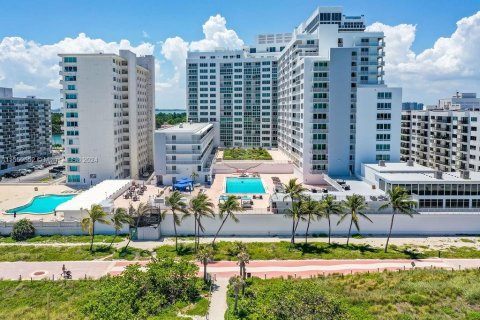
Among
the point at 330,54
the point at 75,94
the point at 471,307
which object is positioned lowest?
the point at 471,307

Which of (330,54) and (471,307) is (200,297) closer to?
(471,307)

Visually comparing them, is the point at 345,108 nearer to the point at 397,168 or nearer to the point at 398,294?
the point at 397,168

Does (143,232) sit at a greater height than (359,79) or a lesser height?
lesser

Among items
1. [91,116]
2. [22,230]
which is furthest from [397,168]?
[91,116]

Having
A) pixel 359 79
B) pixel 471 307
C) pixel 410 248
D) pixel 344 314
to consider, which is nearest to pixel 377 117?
pixel 359 79

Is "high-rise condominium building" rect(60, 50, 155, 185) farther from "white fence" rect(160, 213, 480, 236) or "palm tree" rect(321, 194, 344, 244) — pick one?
"palm tree" rect(321, 194, 344, 244)

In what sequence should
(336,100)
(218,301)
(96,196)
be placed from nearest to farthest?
1. (218,301)
2. (96,196)
3. (336,100)

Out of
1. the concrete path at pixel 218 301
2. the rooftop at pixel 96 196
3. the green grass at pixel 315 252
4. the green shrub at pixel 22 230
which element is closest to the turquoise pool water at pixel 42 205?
the rooftop at pixel 96 196
